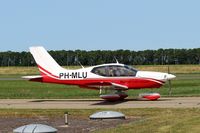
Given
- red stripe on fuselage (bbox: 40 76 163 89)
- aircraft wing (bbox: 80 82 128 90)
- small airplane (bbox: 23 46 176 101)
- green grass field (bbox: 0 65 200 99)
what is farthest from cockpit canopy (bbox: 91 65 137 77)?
green grass field (bbox: 0 65 200 99)

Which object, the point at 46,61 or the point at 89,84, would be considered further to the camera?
the point at 46,61

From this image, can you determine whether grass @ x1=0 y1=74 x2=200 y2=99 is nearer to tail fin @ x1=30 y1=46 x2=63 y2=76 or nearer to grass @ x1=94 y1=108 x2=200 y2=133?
tail fin @ x1=30 y1=46 x2=63 y2=76

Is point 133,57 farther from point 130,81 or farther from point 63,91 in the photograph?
point 130,81

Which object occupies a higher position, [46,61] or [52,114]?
[46,61]

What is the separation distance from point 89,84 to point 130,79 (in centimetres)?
227

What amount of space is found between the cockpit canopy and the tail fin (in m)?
2.79

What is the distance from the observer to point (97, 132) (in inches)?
563

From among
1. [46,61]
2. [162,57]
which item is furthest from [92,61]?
[46,61]

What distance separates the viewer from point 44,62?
31469mm

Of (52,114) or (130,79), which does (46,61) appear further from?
(52,114)

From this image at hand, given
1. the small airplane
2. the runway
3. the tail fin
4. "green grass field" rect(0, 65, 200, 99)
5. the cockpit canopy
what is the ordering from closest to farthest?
the runway
the small airplane
the cockpit canopy
the tail fin
"green grass field" rect(0, 65, 200, 99)

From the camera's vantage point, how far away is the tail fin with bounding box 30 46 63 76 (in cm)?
3088

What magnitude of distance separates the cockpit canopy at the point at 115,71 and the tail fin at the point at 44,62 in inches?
110

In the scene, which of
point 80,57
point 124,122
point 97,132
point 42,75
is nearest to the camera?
point 97,132
